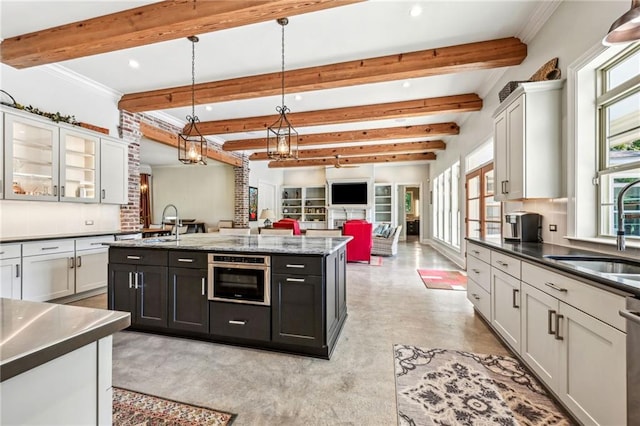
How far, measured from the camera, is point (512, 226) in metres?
3.06

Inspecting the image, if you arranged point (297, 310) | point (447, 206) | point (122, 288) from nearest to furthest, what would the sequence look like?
point (297, 310) < point (122, 288) < point (447, 206)

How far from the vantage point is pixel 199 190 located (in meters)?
A: 9.22

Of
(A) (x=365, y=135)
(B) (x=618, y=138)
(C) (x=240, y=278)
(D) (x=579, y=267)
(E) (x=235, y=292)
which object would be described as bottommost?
(E) (x=235, y=292)

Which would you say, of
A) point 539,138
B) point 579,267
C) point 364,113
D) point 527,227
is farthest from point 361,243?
point 579,267

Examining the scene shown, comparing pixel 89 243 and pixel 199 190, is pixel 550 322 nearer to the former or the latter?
pixel 89 243

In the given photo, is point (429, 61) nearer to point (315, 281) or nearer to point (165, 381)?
point (315, 281)

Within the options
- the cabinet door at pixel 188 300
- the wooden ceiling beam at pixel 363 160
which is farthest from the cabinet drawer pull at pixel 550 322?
the wooden ceiling beam at pixel 363 160

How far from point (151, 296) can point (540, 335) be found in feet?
10.7

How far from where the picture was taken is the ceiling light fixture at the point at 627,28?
1326 mm

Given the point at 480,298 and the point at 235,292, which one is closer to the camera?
the point at 235,292

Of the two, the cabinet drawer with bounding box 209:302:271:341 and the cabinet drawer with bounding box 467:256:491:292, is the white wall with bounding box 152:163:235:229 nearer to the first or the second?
the cabinet drawer with bounding box 209:302:271:341

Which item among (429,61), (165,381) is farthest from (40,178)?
(429,61)

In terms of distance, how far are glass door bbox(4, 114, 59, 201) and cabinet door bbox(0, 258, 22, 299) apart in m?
0.75

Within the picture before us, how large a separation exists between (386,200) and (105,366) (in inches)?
425
